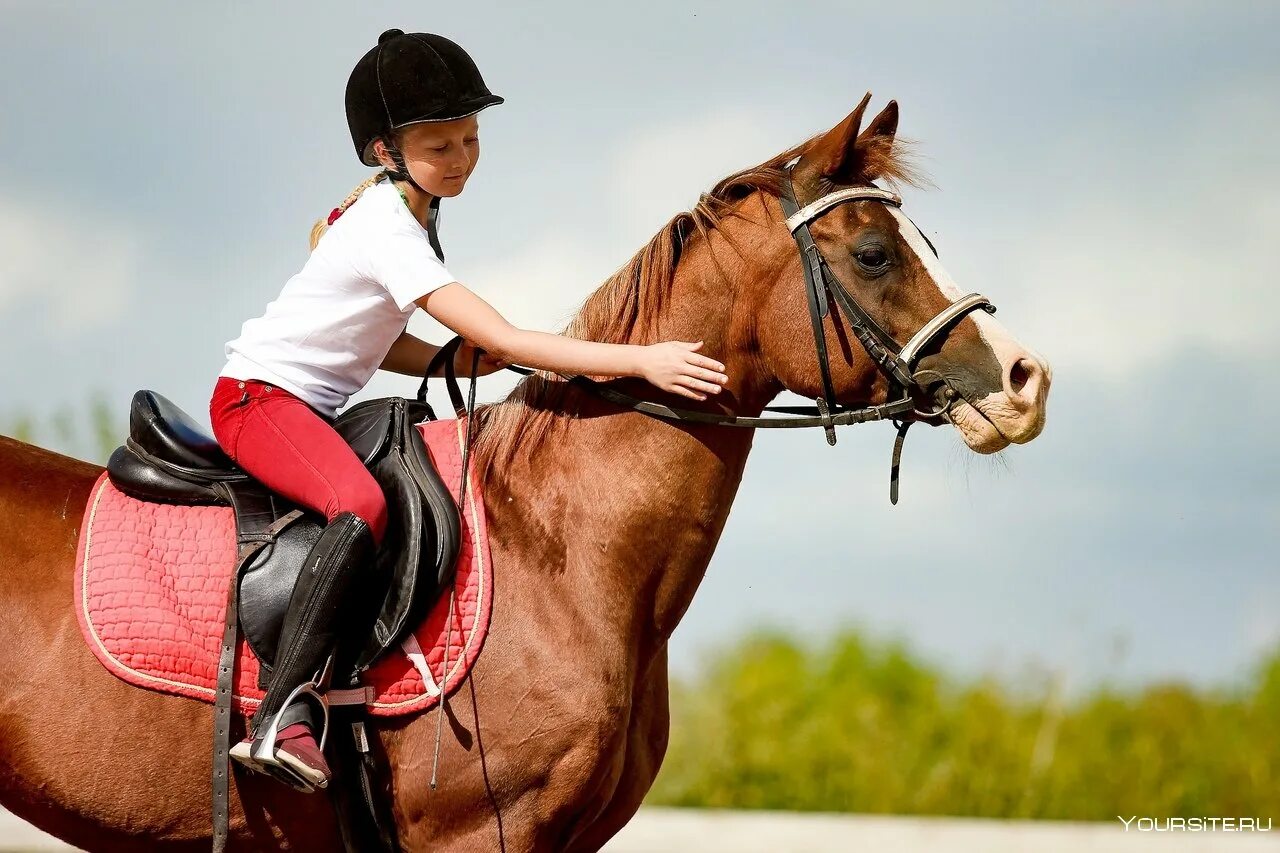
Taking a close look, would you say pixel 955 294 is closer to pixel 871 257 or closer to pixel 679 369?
pixel 871 257

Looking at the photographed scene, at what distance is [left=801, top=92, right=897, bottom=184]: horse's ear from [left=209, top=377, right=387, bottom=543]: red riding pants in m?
1.67

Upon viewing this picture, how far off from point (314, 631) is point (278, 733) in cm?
29

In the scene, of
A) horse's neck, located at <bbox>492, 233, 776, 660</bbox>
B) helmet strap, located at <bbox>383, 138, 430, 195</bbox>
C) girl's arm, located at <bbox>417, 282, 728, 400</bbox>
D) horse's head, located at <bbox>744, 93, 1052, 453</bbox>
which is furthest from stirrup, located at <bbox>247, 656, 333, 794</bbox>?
horse's head, located at <bbox>744, 93, 1052, 453</bbox>

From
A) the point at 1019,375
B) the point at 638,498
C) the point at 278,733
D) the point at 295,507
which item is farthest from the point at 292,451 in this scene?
the point at 1019,375

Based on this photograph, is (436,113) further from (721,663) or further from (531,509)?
(721,663)

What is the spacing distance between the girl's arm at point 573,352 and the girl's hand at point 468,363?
0.69m

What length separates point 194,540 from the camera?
12.0 feet

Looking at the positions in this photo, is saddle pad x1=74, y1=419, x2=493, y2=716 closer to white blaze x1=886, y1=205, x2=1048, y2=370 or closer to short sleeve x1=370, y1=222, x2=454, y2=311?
short sleeve x1=370, y1=222, x2=454, y2=311

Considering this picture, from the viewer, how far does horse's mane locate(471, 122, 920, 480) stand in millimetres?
3877

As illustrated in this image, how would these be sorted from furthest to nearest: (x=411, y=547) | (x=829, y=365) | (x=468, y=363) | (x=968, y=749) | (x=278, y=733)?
1. (x=968, y=749)
2. (x=468, y=363)
3. (x=829, y=365)
4. (x=411, y=547)
5. (x=278, y=733)

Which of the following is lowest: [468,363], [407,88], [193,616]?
[193,616]

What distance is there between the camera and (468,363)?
439 cm

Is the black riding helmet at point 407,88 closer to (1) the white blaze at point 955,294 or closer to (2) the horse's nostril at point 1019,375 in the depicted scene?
(1) the white blaze at point 955,294

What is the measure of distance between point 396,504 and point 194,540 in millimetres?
616
